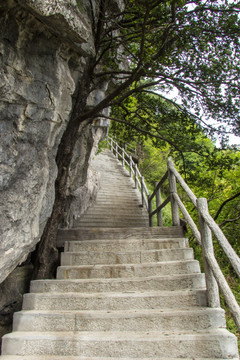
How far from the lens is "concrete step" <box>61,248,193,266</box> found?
3898 millimetres

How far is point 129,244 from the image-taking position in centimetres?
426

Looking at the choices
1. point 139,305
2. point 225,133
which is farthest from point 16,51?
point 225,133

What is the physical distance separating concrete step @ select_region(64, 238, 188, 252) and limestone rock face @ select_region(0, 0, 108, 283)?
83 centimetres

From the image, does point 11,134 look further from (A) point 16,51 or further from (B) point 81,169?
(B) point 81,169

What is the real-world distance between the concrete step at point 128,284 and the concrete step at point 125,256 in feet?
1.51

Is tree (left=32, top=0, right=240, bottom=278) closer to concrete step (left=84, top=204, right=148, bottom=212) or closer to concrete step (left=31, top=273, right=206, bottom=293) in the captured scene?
concrete step (left=31, top=273, right=206, bottom=293)

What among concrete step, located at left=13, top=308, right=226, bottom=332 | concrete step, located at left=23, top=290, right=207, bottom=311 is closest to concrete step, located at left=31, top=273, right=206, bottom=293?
concrete step, located at left=23, top=290, right=207, bottom=311

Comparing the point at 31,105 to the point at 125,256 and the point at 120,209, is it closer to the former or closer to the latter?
the point at 125,256

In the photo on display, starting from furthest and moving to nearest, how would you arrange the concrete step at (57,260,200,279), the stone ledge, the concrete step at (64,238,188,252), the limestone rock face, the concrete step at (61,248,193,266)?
the concrete step at (64,238,188,252) → the concrete step at (61,248,193,266) → the concrete step at (57,260,200,279) → the limestone rock face → the stone ledge

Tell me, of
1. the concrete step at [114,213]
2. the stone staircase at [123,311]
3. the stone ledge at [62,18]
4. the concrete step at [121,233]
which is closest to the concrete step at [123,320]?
the stone staircase at [123,311]

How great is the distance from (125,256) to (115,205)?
5656 mm

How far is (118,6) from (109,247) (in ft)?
16.4

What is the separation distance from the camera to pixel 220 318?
2730mm

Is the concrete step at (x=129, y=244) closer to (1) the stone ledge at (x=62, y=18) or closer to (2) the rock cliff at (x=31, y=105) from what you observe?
(2) the rock cliff at (x=31, y=105)
